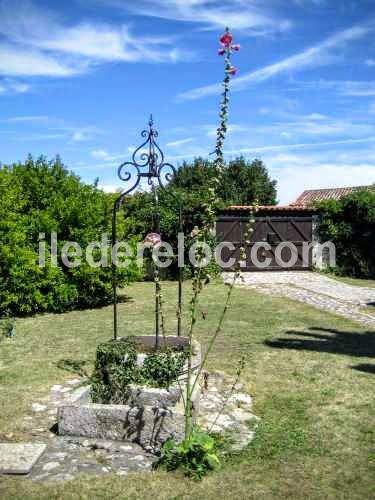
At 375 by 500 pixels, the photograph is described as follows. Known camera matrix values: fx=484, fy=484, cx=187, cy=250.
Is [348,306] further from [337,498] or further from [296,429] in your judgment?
[337,498]

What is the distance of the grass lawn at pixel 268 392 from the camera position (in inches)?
144

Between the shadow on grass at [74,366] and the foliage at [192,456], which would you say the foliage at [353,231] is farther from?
the foliage at [192,456]

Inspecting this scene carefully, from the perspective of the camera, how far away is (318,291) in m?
14.1

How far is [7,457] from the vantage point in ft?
13.0

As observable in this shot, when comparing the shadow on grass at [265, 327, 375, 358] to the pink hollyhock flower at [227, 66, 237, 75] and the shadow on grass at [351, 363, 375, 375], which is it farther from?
the pink hollyhock flower at [227, 66, 237, 75]

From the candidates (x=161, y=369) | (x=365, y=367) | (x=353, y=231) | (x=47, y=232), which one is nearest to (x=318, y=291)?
(x=353, y=231)

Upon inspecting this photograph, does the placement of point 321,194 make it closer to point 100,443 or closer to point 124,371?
point 124,371

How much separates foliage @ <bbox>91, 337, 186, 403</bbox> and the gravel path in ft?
19.8

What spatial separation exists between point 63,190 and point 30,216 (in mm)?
1068

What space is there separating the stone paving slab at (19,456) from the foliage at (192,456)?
104cm

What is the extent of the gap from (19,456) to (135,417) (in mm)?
1008

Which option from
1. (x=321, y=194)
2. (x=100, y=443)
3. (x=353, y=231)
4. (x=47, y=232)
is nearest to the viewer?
(x=100, y=443)

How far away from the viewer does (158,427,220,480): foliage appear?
3891 millimetres

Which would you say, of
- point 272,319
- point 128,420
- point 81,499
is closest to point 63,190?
point 272,319
